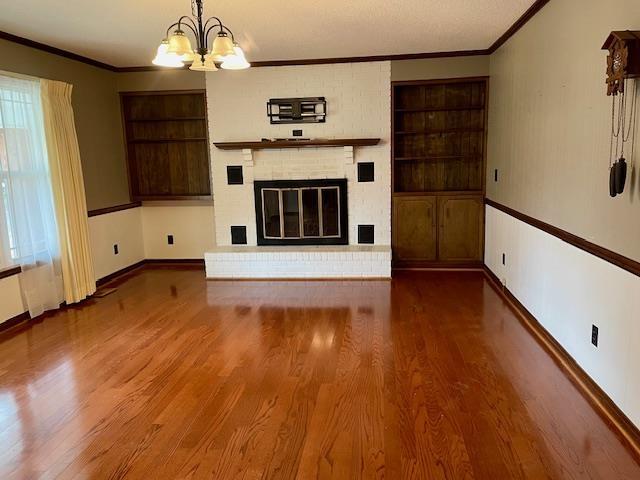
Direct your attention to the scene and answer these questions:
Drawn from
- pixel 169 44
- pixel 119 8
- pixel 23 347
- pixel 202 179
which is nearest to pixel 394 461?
pixel 169 44

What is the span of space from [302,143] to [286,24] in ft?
5.36

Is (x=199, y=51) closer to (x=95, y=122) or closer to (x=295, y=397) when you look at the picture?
(x=295, y=397)

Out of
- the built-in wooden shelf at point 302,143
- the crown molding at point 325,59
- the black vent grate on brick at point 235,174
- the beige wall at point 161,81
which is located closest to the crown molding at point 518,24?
the crown molding at point 325,59

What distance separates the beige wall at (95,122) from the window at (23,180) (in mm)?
367

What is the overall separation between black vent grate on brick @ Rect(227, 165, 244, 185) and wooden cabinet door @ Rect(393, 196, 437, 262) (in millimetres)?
1860

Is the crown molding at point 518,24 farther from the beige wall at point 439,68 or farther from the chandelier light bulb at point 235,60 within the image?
the chandelier light bulb at point 235,60

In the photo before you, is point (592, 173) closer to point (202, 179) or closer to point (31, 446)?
point (31, 446)

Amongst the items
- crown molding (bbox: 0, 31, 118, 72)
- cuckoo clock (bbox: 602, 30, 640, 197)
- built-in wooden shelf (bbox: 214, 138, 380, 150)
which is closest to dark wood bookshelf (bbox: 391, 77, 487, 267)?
built-in wooden shelf (bbox: 214, 138, 380, 150)

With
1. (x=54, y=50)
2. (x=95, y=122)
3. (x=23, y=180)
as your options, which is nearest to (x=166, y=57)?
(x=23, y=180)

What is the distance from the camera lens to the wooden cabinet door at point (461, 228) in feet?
18.3

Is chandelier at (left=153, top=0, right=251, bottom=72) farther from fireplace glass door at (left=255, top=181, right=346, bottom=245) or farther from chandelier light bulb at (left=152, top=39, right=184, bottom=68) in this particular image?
fireplace glass door at (left=255, top=181, right=346, bottom=245)

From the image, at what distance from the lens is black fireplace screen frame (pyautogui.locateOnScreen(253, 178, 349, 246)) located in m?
5.67

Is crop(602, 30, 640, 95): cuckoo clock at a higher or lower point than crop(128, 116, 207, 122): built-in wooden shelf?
lower

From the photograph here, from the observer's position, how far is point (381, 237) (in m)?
5.71
